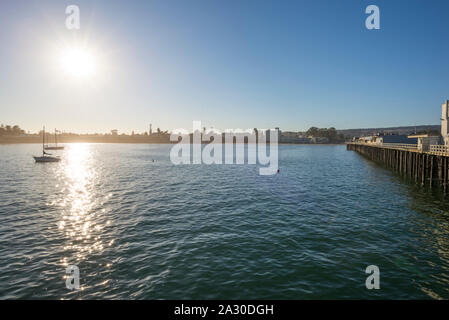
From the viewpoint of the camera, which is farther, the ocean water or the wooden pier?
the wooden pier

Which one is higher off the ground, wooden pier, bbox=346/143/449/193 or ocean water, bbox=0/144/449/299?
wooden pier, bbox=346/143/449/193

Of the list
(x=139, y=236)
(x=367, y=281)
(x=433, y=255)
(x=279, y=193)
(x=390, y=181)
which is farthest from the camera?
(x=390, y=181)

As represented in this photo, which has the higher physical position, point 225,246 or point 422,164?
point 422,164

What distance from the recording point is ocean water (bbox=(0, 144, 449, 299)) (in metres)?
11.2

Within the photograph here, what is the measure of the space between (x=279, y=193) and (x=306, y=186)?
23.6 ft

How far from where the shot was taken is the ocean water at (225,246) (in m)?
11.2

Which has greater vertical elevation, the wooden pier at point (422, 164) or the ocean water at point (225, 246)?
the wooden pier at point (422, 164)

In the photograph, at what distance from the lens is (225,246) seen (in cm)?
1574

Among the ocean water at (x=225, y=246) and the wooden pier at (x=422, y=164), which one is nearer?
the ocean water at (x=225, y=246)

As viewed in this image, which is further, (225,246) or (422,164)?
(422,164)
